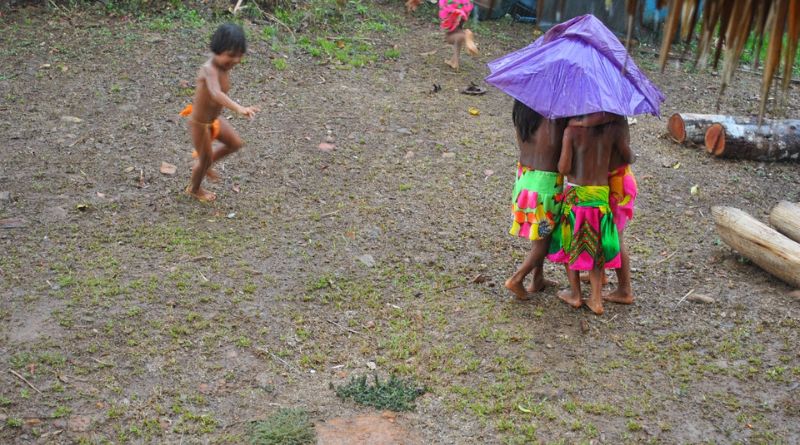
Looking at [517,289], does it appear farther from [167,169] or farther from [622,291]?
[167,169]

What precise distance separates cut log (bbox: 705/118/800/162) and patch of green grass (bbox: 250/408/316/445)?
5.09 metres

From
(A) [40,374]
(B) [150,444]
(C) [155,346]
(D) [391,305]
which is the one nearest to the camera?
(B) [150,444]

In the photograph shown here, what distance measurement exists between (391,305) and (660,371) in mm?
1640

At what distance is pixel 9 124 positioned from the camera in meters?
7.23

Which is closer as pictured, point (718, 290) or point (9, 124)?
point (718, 290)

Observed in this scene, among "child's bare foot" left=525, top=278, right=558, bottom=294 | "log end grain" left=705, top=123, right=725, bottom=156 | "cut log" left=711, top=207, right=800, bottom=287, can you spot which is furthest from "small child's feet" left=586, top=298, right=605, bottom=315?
"log end grain" left=705, top=123, right=725, bottom=156

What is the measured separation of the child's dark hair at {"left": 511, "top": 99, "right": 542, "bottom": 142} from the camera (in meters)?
4.80

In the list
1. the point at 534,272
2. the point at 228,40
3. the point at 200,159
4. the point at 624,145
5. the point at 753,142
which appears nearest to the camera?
the point at 624,145

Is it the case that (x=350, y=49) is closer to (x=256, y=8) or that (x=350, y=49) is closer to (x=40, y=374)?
(x=256, y=8)

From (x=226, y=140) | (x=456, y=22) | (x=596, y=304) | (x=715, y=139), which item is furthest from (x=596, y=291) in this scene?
(x=456, y=22)

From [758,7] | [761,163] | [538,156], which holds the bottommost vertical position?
[761,163]

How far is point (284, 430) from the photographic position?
404 cm

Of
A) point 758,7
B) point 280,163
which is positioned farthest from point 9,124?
point 758,7

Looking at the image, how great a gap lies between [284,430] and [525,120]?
2.17m
